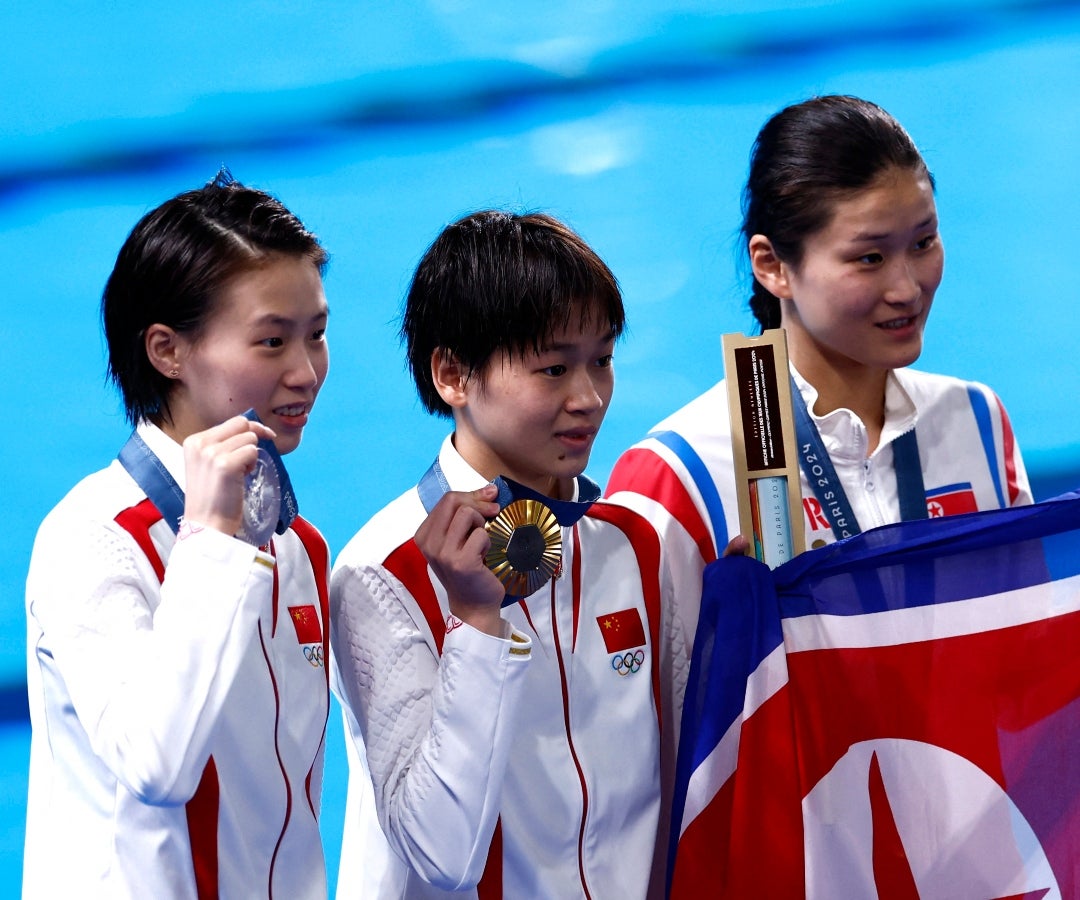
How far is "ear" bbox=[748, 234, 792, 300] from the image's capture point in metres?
2.05

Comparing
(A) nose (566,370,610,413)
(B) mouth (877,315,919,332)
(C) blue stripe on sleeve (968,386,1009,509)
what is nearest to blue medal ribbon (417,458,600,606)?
(A) nose (566,370,610,413)

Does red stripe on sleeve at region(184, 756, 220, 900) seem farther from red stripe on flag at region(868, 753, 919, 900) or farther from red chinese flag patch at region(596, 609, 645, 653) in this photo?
red stripe on flag at region(868, 753, 919, 900)

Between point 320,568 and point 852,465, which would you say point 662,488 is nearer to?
point 852,465

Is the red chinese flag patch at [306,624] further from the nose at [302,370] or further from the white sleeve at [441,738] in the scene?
the nose at [302,370]

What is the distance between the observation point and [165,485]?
5.25 ft

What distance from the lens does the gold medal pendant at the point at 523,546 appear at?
152 cm

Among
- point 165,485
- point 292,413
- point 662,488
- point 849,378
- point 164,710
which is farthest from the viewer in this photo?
point 849,378

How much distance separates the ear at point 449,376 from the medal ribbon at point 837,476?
48 cm

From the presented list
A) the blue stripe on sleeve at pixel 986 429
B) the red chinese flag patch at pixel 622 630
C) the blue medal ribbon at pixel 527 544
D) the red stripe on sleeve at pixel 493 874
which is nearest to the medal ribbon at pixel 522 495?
the blue medal ribbon at pixel 527 544

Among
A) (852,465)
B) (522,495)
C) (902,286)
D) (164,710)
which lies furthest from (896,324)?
(164,710)

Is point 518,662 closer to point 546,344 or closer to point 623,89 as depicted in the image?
point 546,344

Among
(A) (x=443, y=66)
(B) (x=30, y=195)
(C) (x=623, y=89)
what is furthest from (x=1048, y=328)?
(B) (x=30, y=195)

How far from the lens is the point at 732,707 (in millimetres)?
1651

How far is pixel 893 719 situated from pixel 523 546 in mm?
493
